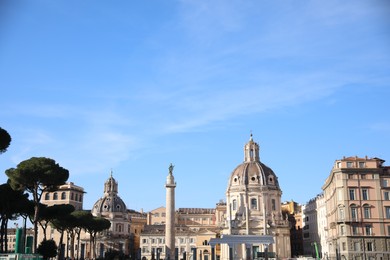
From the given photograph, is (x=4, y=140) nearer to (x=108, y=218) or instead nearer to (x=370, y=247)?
(x=370, y=247)

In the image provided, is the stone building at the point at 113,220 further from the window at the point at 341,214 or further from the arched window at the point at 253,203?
the window at the point at 341,214

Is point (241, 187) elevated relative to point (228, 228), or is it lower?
elevated

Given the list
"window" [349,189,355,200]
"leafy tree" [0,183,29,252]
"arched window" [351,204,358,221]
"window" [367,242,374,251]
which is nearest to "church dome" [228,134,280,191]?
"window" [349,189,355,200]

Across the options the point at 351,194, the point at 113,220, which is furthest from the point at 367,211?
the point at 113,220

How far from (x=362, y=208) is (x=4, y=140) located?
1838 inches

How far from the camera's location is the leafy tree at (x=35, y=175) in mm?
57531

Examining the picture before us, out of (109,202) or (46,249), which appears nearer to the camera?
(46,249)

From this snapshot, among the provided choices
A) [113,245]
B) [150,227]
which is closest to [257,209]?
[150,227]

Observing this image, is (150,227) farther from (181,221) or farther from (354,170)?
(354,170)

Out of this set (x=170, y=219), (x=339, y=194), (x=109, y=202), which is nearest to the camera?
(x=339, y=194)

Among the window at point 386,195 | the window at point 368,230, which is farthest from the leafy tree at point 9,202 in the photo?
the window at point 386,195

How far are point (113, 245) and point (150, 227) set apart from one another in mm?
10744

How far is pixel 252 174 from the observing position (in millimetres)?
111750

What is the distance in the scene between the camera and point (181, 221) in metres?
133
